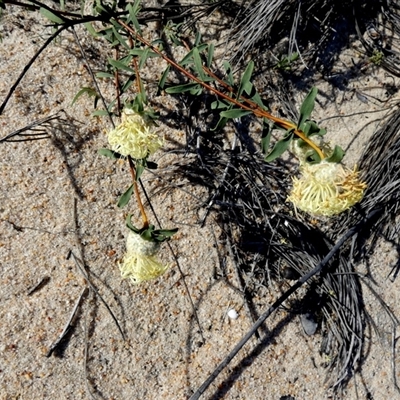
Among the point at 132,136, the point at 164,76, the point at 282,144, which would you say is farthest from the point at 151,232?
the point at 164,76

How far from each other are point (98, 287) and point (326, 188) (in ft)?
4.14

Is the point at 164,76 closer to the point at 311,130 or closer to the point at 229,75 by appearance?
the point at 229,75

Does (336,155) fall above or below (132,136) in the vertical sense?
below

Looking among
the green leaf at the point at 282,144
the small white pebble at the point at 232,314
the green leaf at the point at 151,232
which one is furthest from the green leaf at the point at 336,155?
the small white pebble at the point at 232,314

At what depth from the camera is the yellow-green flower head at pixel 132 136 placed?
5.50ft

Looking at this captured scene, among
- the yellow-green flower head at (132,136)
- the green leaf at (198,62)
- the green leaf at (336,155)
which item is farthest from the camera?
the green leaf at (198,62)

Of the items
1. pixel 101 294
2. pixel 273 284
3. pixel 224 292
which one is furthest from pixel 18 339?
pixel 273 284

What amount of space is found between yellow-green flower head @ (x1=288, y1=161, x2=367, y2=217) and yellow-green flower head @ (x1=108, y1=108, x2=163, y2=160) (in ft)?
1.62

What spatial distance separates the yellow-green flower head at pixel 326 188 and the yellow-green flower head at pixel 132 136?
494mm

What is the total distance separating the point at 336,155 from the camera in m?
1.48

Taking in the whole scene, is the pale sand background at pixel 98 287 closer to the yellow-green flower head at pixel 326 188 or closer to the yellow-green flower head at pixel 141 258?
the yellow-green flower head at pixel 141 258

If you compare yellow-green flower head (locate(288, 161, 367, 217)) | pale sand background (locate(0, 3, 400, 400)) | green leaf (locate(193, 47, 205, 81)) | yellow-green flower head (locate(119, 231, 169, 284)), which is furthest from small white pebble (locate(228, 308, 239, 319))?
green leaf (locate(193, 47, 205, 81))

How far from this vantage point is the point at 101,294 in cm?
241

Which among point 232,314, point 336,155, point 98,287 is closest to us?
point 336,155
